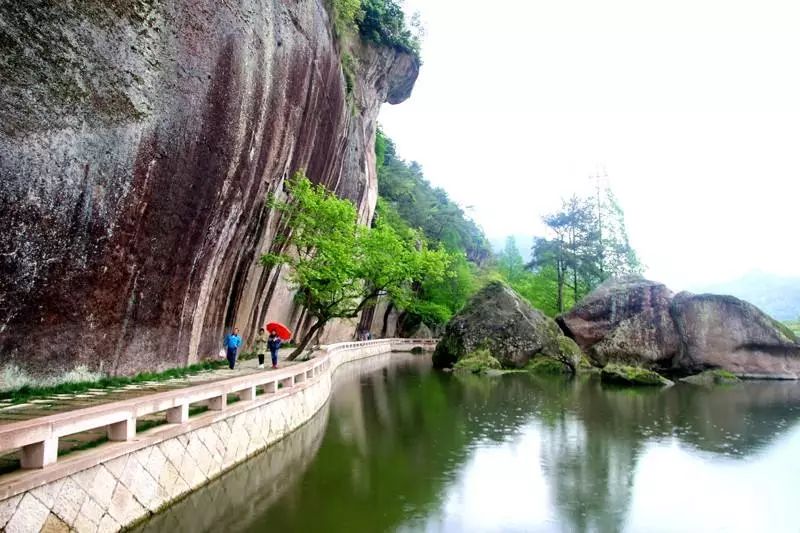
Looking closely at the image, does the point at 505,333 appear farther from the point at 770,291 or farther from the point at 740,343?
the point at 770,291

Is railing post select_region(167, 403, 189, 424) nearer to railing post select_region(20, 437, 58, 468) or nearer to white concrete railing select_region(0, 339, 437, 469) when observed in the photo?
white concrete railing select_region(0, 339, 437, 469)

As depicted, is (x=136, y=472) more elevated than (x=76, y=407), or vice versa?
(x=76, y=407)

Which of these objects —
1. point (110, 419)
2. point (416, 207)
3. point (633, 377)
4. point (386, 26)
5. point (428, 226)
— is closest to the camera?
point (110, 419)

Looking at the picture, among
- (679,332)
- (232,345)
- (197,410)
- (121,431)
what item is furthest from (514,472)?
(679,332)

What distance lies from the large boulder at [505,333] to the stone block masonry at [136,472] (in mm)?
18885

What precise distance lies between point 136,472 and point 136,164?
5796 mm

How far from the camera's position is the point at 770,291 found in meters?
163

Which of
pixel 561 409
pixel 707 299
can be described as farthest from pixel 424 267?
pixel 707 299

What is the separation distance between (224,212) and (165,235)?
2708 millimetres

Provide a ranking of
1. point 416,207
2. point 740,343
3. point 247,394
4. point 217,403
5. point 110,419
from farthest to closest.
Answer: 1. point 416,207
2. point 740,343
3. point 247,394
4. point 217,403
5. point 110,419

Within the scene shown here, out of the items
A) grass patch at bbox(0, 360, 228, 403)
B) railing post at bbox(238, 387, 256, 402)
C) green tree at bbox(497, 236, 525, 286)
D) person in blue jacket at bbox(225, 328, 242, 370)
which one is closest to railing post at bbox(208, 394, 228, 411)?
railing post at bbox(238, 387, 256, 402)

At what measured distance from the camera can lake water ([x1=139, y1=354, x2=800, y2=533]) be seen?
788 cm

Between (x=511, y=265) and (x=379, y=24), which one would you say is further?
(x=511, y=265)

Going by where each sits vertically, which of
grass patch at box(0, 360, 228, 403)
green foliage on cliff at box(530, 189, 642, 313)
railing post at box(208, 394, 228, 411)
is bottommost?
railing post at box(208, 394, 228, 411)
